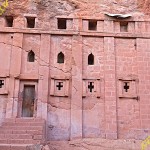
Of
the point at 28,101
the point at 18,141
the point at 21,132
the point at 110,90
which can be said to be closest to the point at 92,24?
the point at 110,90

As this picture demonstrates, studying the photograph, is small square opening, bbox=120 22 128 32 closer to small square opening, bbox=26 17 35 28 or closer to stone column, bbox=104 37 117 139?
stone column, bbox=104 37 117 139

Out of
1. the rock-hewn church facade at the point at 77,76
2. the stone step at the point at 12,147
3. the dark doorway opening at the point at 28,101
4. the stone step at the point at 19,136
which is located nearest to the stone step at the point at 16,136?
the stone step at the point at 19,136

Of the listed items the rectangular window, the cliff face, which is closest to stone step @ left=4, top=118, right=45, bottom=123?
the cliff face

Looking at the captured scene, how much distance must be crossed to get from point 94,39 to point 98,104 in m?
2.52

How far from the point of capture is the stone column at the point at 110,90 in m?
11.1

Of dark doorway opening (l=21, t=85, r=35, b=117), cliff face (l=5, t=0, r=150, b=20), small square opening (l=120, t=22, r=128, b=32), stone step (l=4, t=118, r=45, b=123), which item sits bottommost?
stone step (l=4, t=118, r=45, b=123)

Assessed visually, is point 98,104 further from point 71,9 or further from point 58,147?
point 71,9

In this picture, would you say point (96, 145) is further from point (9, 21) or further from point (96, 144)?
point (9, 21)

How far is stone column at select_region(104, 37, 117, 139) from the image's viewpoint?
11.1m

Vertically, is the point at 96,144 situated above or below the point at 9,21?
below

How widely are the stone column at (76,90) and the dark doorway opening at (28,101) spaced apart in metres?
1.47

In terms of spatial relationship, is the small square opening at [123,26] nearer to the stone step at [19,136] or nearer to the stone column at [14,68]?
the stone column at [14,68]

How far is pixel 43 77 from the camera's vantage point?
1157cm

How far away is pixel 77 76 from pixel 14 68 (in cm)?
226
